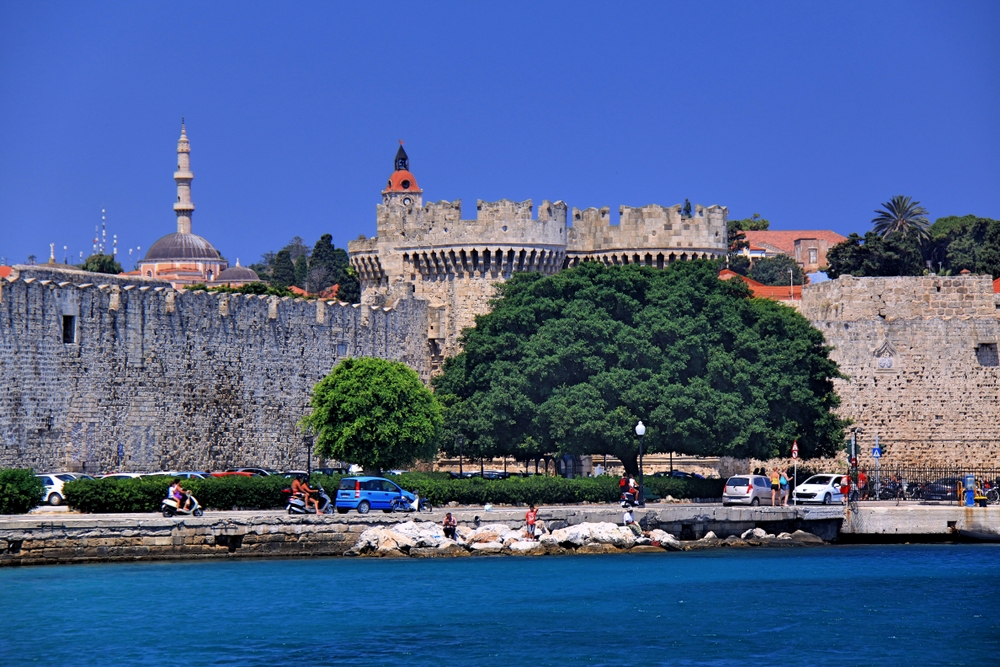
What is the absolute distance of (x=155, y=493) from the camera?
107 feet

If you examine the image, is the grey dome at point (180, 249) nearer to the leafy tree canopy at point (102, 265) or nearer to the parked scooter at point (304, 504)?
the leafy tree canopy at point (102, 265)

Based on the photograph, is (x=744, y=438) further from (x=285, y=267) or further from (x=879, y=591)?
(x=285, y=267)

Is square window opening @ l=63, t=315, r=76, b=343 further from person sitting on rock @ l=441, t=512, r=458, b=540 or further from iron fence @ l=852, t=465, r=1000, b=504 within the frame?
iron fence @ l=852, t=465, r=1000, b=504

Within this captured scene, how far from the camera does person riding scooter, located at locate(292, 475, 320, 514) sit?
33.5 m

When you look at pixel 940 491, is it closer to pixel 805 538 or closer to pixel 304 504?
pixel 805 538

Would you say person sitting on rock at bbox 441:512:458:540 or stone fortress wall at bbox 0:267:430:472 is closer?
person sitting on rock at bbox 441:512:458:540

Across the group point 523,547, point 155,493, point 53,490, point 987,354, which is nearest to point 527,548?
point 523,547

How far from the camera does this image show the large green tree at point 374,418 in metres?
40.9

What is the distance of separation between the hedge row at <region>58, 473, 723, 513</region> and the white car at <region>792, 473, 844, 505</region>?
2162 mm

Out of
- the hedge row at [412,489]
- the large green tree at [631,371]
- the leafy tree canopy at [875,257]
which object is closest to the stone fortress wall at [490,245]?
the large green tree at [631,371]

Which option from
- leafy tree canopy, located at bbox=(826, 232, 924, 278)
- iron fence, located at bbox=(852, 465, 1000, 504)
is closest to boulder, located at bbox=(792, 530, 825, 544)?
iron fence, located at bbox=(852, 465, 1000, 504)

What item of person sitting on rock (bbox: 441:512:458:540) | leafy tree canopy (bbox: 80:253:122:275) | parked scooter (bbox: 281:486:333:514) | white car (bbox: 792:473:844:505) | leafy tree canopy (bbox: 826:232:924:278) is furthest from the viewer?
leafy tree canopy (bbox: 80:253:122:275)

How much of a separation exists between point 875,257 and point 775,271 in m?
25.9

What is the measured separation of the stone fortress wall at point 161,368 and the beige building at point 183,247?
264 feet
